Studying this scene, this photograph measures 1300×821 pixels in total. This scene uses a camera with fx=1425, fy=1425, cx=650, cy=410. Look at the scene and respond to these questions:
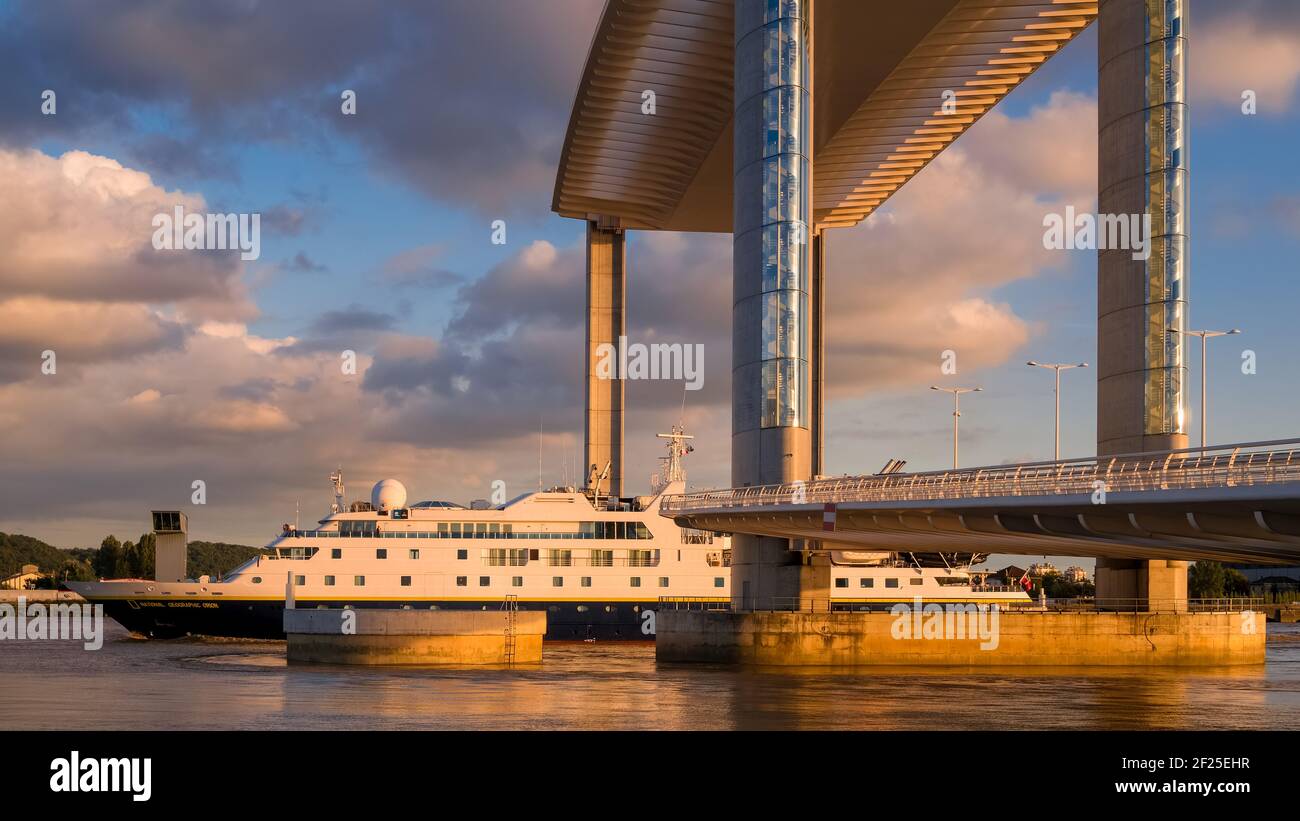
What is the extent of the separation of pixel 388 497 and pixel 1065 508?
51.0 metres

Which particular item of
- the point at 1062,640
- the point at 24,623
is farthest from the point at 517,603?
the point at 24,623

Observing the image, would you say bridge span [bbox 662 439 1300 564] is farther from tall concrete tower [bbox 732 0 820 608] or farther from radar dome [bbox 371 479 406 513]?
radar dome [bbox 371 479 406 513]

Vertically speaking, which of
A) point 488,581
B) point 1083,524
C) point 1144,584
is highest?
point 1083,524

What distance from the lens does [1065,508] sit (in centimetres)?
3381

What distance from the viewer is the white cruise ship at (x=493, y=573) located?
74.6 meters

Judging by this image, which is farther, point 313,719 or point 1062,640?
point 1062,640

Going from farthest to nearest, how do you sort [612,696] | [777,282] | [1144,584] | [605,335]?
[605,335]
[777,282]
[1144,584]
[612,696]

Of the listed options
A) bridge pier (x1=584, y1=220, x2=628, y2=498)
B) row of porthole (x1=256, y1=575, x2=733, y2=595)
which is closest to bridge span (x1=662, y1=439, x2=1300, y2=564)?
row of porthole (x1=256, y1=575, x2=733, y2=595)

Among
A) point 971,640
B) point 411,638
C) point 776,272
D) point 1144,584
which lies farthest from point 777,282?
point 411,638

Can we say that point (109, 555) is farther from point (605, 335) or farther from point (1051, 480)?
point (1051, 480)

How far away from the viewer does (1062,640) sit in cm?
5572

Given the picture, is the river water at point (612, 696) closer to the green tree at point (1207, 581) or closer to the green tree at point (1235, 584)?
the green tree at point (1207, 581)
